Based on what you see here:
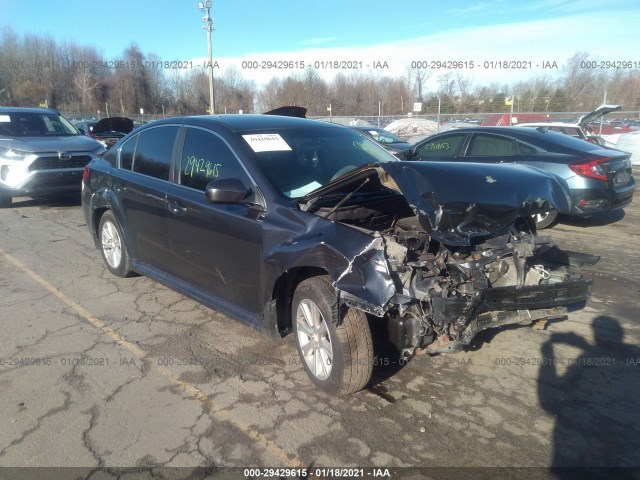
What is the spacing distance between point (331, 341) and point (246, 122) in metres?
2.05

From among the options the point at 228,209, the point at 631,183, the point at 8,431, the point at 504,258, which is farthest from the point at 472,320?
the point at 631,183

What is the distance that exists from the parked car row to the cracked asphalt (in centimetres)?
32

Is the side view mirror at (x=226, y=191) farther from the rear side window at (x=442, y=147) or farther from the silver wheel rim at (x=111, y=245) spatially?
the rear side window at (x=442, y=147)

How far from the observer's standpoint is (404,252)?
2.88 m

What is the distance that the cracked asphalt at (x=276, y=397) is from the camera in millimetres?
2682

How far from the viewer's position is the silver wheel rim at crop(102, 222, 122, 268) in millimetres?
5238

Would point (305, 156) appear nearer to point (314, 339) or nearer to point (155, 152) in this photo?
point (314, 339)

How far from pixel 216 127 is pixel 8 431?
2494mm

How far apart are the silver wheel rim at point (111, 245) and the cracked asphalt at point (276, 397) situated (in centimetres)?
63

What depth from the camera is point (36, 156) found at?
8.91 m

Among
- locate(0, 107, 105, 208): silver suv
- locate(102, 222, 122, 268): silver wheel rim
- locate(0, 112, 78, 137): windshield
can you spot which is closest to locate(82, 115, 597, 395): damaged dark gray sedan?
locate(102, 222, 122, 268): silver wheel rim

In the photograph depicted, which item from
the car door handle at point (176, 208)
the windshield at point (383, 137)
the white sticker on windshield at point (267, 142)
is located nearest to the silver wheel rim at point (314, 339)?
the white sticker on windshield at point (267, 142)

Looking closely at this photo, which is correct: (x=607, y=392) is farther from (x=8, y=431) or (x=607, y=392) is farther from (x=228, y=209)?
(x=8, y=431)

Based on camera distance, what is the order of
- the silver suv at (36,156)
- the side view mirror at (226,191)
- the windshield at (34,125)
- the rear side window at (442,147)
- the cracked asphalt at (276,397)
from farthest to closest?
1. the windshield at (34,125)
2. the silver suv at (36,156)
3. the rear side window at (442,147)
4. the side view mirror at (226,191)
5. the cracked asphalt at (276,397)
